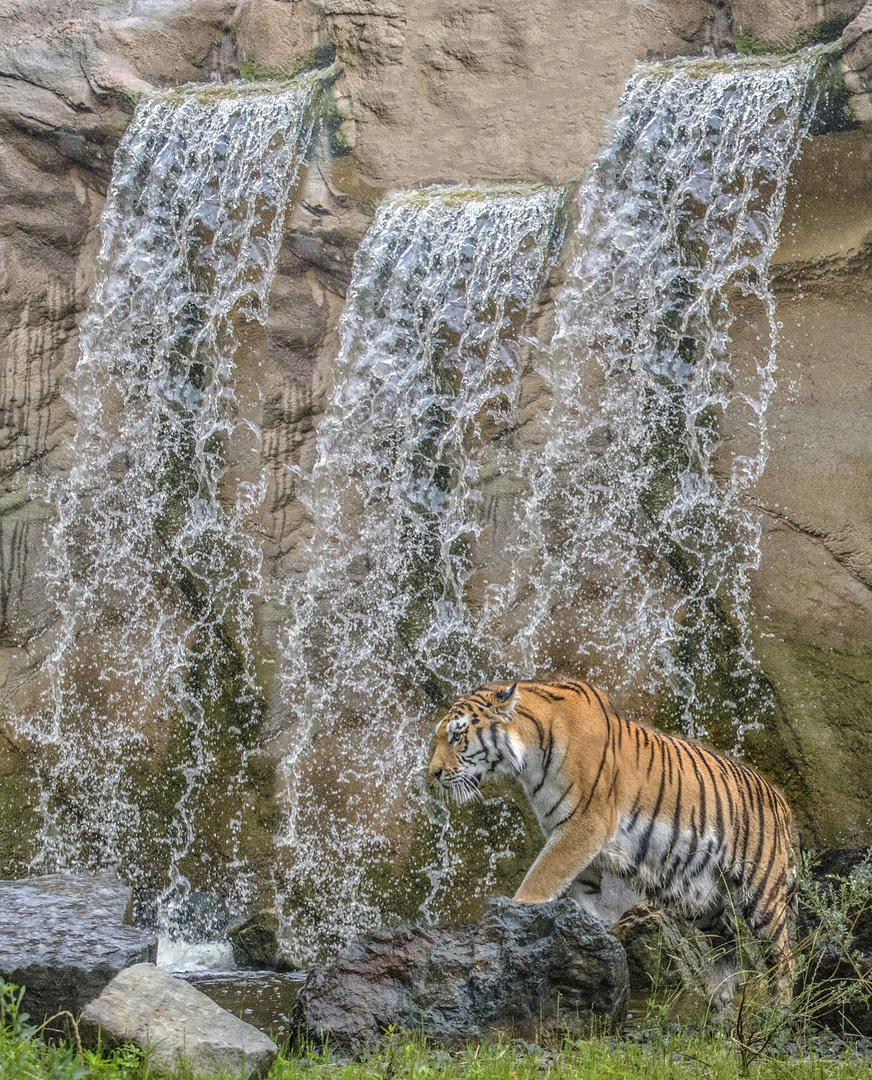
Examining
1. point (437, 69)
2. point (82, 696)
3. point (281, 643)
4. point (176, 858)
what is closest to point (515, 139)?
point (437, 69)

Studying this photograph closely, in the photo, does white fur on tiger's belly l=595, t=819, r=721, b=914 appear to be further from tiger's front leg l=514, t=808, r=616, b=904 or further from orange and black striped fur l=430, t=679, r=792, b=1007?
tiger's front leg l=514, t=808, r=616, b=904

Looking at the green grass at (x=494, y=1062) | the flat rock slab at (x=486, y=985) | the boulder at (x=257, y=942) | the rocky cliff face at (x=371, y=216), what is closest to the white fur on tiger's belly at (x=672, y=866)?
the flat rock slab at (x=486, y=985)

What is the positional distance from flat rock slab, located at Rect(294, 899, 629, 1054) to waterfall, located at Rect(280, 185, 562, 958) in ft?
7.28

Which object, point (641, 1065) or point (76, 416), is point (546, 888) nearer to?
point (641, 1065)

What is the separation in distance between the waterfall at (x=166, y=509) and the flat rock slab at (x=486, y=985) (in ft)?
8.22

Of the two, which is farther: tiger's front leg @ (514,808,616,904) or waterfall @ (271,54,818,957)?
waterfall @ (271,54,818,957)

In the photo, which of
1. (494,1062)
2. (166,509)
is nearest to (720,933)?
(494,1062)

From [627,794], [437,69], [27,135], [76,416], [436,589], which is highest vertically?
[437,69]

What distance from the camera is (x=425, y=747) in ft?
20.9

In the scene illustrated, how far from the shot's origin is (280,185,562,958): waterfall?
6.32 meters

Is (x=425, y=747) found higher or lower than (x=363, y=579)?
lower

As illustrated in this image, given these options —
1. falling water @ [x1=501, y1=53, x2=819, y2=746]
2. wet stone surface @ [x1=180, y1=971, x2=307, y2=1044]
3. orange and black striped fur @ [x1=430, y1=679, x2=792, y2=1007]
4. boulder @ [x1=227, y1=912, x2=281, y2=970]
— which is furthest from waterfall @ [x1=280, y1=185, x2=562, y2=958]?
orange and black striped fur @ [x1=430, y1=679, x2=792, y2=1007]

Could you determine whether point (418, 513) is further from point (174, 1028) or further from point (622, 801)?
point (174, 1028)

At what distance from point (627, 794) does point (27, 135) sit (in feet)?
17.2
